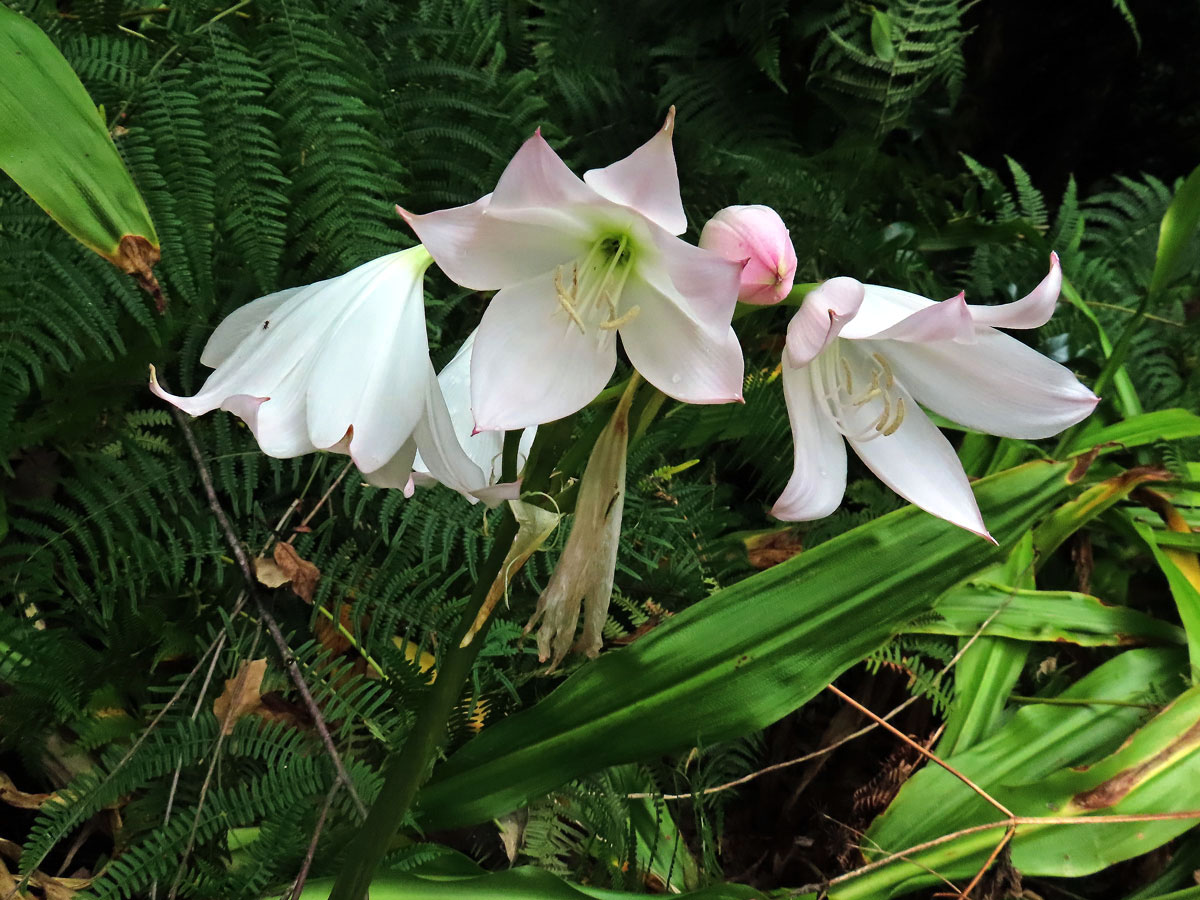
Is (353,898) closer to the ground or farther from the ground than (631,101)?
closer to the ground

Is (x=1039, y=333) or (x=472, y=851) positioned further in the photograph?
(x=1039, y=333)

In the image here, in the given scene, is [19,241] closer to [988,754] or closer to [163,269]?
[163,269]

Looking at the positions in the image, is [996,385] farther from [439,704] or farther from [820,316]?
[439,704]

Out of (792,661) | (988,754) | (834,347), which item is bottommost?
(988,754)

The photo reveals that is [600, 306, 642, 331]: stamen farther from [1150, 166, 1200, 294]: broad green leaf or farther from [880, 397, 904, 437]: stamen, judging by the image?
[1150, 166, 1200, 294]: broad green leaf

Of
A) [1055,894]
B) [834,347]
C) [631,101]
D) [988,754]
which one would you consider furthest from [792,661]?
[631,101]

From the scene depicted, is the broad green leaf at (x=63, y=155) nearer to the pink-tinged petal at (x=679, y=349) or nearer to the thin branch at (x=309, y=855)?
the pink-tinged petal at (x=679, y=349)

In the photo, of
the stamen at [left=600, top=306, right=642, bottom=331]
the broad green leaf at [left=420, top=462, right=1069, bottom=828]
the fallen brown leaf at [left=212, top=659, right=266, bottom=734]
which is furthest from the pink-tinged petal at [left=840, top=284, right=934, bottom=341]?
the fallen brown leaf at [left=212, top=659, right=266, bottom=734]
